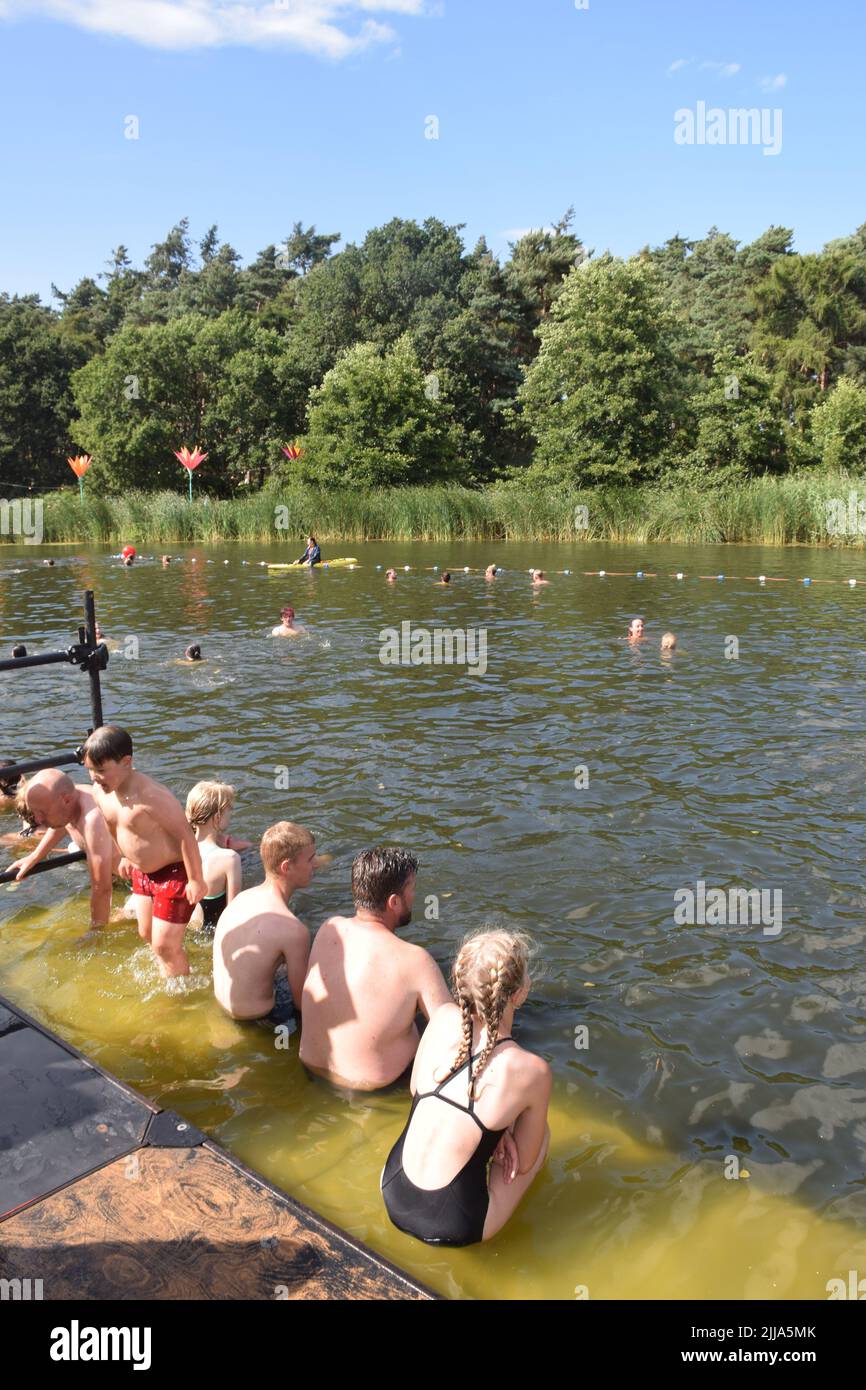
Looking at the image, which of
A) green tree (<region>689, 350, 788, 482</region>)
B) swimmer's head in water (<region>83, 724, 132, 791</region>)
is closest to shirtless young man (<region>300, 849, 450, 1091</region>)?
swimmer's head in water (<region>83, 724, 132, 791</region>)

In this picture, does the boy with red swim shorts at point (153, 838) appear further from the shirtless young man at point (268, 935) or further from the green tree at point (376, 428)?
the green tree at point (376, 428)

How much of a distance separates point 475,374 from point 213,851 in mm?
59133

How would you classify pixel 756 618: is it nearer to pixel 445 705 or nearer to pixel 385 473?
pixel 445 705

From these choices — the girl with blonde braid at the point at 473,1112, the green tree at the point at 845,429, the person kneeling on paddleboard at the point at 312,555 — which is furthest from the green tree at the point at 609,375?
the girl with blonde braid at the point at 473,1112

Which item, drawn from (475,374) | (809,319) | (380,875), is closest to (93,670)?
(380,875)

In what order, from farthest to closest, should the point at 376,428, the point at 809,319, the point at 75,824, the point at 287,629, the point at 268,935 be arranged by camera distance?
the point at 809,319
the point at 376,428
the point at 287,629
the point at 75,824
the point at 268,935

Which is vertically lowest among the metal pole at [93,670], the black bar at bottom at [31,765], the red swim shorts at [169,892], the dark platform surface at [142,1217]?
the dark platform surface at [142,1217]

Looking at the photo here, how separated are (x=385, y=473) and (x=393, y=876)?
5041 cm

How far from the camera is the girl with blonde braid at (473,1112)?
3660mm

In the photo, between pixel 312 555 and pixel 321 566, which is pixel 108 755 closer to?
pixel 312 555

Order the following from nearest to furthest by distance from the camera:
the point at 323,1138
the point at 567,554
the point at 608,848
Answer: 1. the point at 323,1138
2. the point at 608,848
3. the point at 567,554

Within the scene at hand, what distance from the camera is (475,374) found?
61.8 metres

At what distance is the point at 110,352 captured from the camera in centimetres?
6009

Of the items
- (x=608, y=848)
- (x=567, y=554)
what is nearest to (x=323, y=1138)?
(x=608, y=848)
